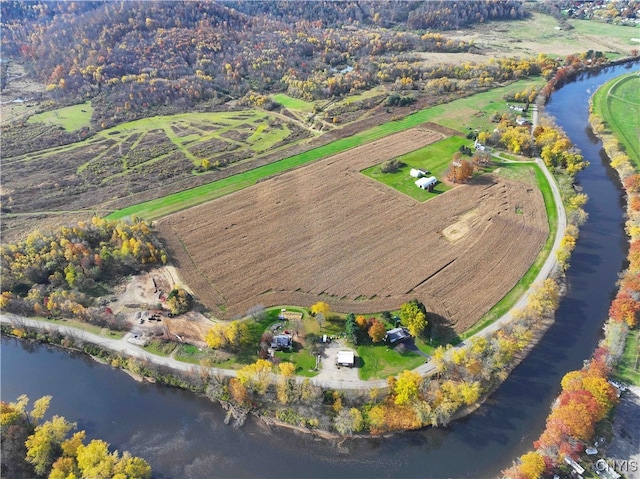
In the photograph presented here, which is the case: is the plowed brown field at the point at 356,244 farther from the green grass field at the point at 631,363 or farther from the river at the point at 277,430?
the green grass field at the point at 631,363

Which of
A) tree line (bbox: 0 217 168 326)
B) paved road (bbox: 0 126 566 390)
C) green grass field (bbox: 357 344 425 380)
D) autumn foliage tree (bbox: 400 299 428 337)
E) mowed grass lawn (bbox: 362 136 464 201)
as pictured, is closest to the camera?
paved road (bbox: 0 126 566 390)

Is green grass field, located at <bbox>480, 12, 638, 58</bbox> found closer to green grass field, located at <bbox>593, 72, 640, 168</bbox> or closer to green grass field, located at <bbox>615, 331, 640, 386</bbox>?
green grass field, located at <bbox>593, 72, 640, 168</bbox>

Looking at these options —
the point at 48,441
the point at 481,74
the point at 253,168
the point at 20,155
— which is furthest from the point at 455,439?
the point at 481,74

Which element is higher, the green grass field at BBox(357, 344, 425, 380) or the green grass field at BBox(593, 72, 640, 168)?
the green grass field at BBox(593, 72, 640, 168)

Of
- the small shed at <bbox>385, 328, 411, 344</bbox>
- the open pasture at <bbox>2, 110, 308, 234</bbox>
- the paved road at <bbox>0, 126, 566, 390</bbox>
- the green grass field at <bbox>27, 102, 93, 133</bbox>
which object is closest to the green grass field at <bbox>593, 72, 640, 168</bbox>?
the paved road at <bbox>0, 126, 566, 390</bbox>

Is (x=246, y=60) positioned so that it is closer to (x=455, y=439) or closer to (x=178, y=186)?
(x=178, y=186)

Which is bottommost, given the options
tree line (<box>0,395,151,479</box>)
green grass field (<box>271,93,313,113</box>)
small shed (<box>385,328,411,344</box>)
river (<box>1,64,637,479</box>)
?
river (<box>1,64,637,479</box>)
